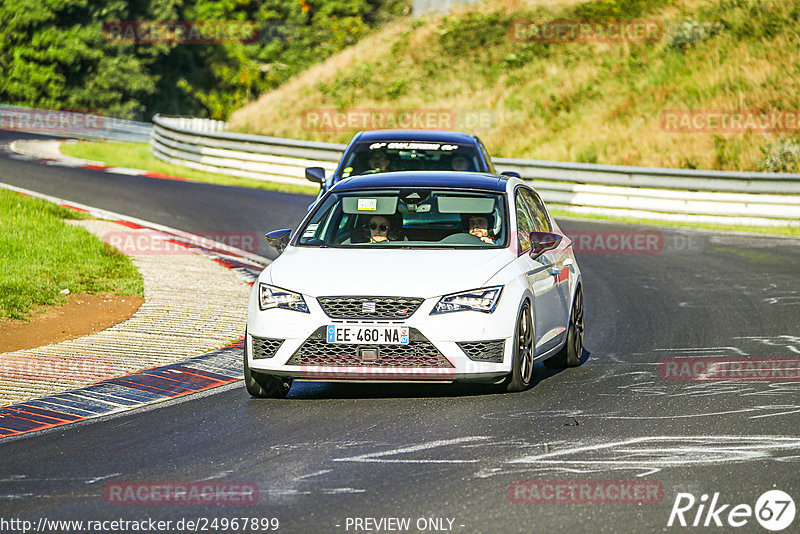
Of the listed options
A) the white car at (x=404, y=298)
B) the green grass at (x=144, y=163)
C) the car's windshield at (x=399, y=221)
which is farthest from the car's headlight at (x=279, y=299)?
the green grass at (x=144, y=163)

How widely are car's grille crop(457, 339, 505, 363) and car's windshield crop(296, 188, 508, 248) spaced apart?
113cm

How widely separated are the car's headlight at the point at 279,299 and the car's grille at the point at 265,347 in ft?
0.75

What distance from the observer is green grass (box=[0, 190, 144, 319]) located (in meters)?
13.2

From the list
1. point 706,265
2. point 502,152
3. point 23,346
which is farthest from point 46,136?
point 23,346

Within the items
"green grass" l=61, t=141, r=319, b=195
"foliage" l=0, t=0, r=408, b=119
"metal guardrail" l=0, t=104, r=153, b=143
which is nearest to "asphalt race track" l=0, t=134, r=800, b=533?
"green grass" l=61, t=141, r=319, b=195

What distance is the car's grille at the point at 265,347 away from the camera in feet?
29.3

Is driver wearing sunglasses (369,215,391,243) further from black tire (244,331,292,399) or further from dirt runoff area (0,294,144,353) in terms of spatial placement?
dirt runoff area (0,294,144,353)

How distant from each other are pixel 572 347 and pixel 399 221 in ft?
6.13

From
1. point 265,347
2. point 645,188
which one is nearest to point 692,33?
point 645,188

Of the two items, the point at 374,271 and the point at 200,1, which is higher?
the point at 200,1

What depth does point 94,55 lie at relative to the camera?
62656 millimetres

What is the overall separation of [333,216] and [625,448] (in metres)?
3.66

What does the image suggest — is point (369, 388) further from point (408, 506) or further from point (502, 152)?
point (502, 152)

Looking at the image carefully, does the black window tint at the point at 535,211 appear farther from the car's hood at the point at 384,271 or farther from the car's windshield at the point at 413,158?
the car's windshield at the point at 413,158
